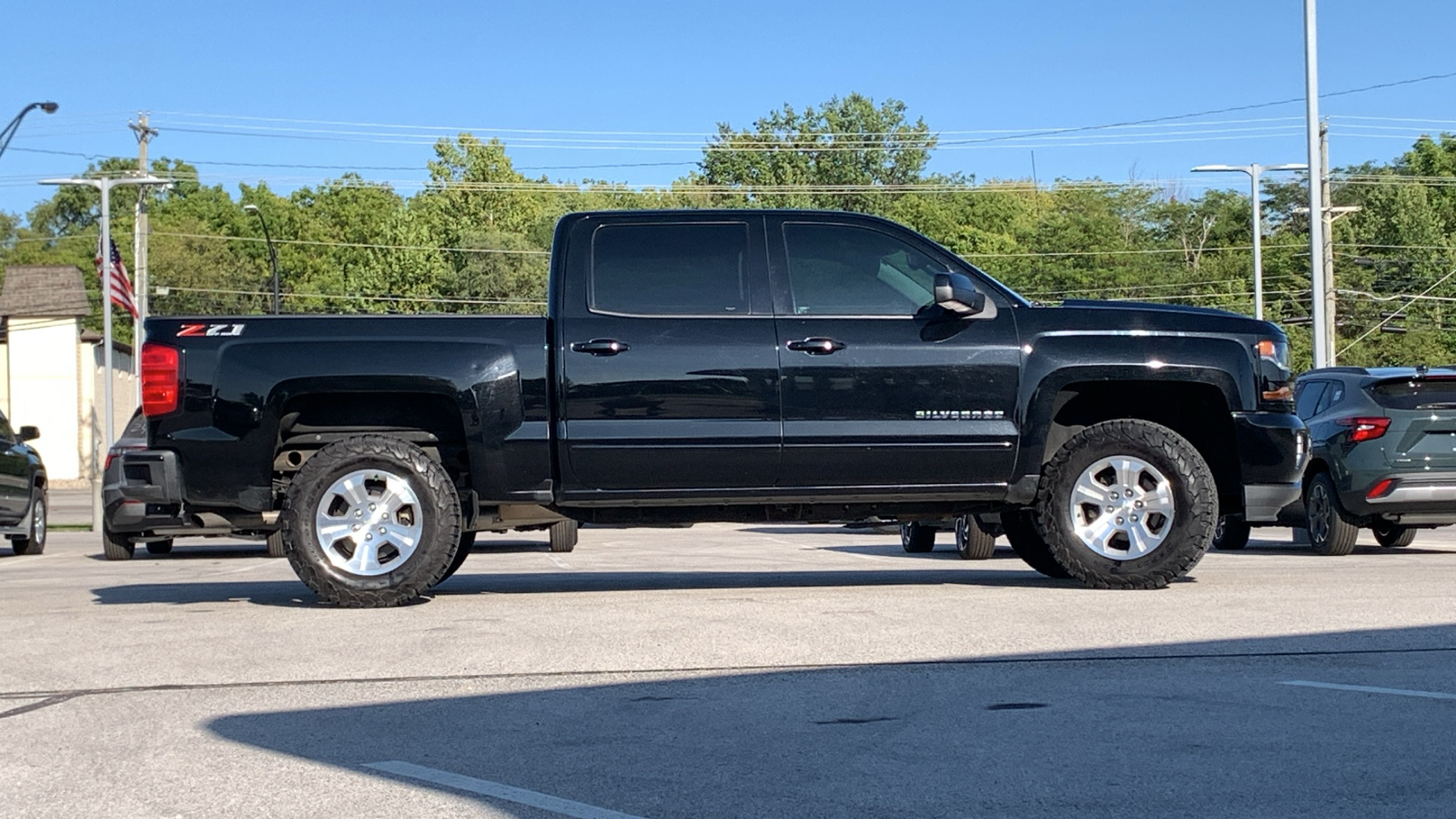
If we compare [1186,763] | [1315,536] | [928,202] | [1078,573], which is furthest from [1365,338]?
[1186,763]

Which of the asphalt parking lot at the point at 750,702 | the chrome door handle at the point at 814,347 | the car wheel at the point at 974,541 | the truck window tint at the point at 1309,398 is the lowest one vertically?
the car wheel at the point at 974,541

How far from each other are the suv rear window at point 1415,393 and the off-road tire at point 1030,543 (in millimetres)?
5394

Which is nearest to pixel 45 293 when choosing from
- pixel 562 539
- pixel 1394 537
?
pixel 562 539

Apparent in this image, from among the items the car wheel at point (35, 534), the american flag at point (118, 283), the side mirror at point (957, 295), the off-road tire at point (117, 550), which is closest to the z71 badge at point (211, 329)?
the side mirror at point (957, 295)

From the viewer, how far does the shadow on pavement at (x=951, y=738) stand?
4.40 metres

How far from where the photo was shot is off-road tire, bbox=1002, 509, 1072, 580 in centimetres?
1004

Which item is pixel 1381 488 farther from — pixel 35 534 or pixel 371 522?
pixel 35 534

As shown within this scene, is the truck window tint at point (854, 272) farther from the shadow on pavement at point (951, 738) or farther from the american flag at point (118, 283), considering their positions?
the american flag at point (118, 283)

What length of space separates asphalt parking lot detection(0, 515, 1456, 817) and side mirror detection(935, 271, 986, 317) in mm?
1543

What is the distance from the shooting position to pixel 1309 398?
51.1 ft

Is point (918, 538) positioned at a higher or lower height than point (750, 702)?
lower

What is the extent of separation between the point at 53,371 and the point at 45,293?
2.79m

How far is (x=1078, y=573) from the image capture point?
29.9ft

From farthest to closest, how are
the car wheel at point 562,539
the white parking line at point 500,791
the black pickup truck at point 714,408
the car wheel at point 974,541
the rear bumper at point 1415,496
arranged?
the car wheel at point 562,539
the car wheel at point 974,541
the rear bumper at point 1415,496
the black pickup truck at point 714,408
the white parking line at point 500,791
